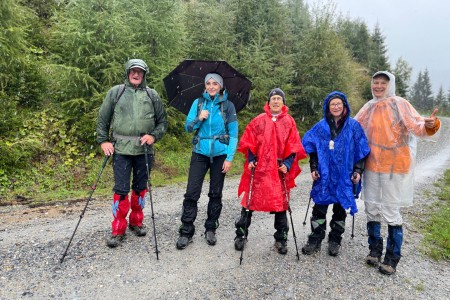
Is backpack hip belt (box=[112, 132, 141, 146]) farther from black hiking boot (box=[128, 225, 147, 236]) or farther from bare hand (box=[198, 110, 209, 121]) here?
black hiking boot (box=[128, 225, 147, 236])

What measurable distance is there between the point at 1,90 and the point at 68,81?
181 centimetres

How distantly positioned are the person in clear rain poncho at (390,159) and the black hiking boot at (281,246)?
1267 mm

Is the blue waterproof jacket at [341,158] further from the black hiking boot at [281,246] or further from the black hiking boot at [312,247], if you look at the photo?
the black hiking boot at [281,246]

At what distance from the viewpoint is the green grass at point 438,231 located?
575 centimetres

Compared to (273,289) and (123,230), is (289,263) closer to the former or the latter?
(273,289)

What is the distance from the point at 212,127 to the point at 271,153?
978 millimetres

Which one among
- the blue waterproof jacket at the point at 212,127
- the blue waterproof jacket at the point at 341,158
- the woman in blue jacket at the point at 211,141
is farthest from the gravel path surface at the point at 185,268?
the blue waterproof jacket at the point at 212,127

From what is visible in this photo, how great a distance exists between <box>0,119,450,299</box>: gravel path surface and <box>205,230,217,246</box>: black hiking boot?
0.08 meters

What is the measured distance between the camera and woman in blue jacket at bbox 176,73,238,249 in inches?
194

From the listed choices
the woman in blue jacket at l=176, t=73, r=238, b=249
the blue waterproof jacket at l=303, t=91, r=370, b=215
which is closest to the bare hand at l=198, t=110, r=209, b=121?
the woman in blue jacket at l=176, t=73, r=238, b=249

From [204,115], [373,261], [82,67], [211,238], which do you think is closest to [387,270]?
[373,261]

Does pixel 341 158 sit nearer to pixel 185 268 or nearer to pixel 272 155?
pixel 272 155

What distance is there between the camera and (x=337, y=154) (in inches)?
186

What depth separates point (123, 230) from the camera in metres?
5.11
